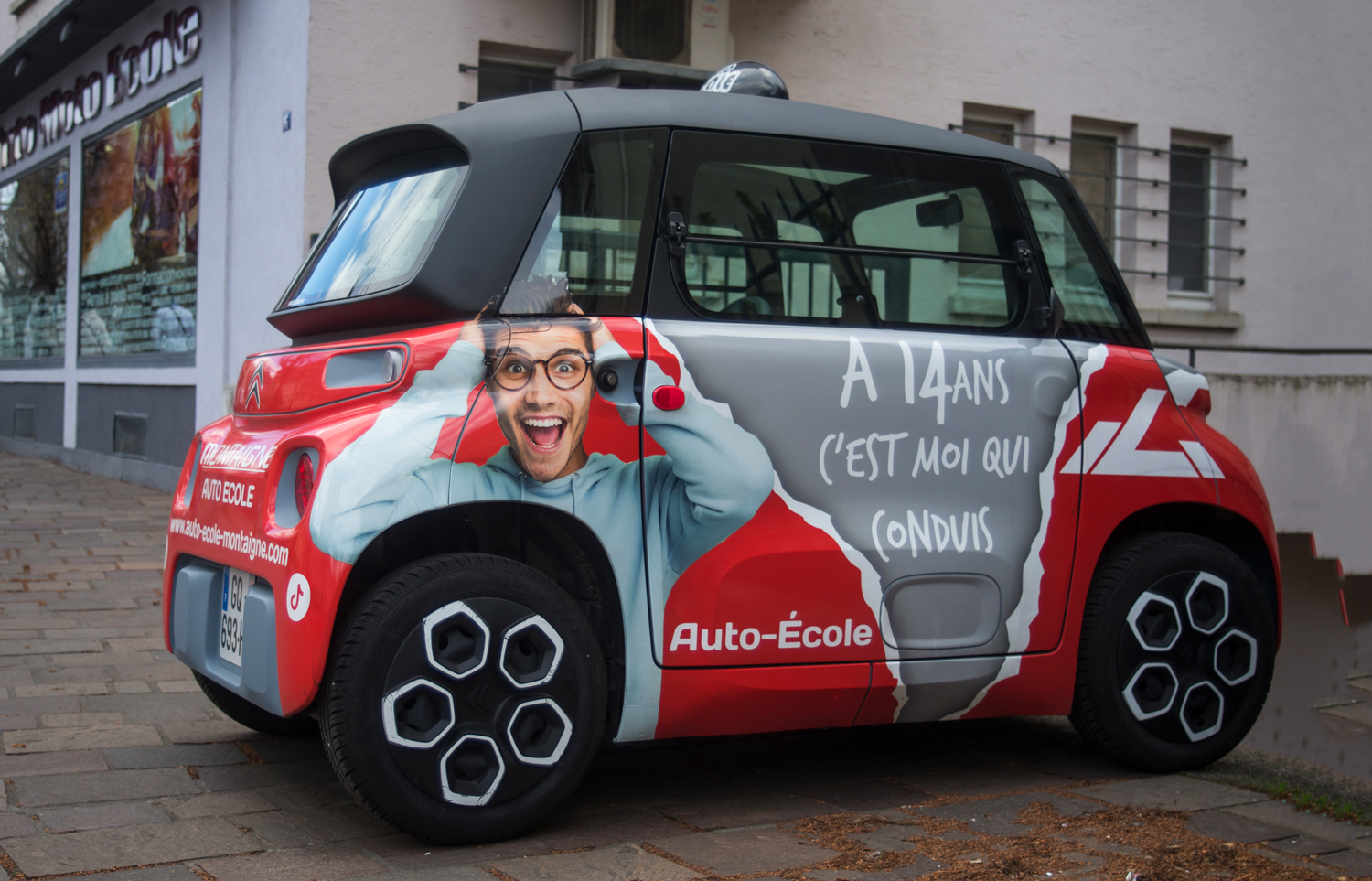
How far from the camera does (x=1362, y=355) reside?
1444 cm

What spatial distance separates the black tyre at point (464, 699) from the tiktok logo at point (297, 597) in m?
0.11

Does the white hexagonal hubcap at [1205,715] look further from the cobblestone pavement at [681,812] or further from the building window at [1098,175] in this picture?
the building window at [1098,175]

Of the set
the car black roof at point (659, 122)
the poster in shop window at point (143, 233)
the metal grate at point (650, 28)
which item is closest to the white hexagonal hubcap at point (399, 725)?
the car black roof at point (659, 122)

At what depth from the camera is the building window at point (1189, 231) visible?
45.6ft

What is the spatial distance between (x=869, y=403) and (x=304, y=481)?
4.92 feet

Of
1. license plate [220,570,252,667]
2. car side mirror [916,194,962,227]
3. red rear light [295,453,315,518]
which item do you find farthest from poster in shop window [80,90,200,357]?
car side mirror [916,194,962,227]

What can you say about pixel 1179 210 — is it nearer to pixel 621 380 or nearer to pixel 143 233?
pixel 143 233

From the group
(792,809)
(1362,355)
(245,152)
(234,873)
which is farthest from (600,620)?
(1362,355)

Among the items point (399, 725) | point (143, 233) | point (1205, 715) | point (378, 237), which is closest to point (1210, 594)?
point (1205, 715)

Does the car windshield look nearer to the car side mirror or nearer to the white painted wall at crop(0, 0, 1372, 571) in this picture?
the car side mirror

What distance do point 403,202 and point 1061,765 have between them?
264 centimetres

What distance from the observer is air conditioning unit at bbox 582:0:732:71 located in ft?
35.1

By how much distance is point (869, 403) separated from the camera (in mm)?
3699

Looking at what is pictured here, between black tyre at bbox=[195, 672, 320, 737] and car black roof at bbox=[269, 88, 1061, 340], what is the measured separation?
1134 millimetres
